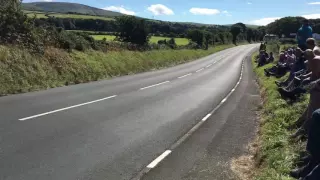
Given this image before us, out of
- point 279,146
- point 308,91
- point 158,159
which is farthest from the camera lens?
point 308,91

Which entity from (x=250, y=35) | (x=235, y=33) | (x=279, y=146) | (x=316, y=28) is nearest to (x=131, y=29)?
(x=279, y=146)

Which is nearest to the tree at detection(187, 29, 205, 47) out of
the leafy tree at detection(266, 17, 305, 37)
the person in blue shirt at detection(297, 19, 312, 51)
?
the leafy tree at detection(266, 17, 305, 37)

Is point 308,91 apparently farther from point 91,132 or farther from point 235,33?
point 235,33

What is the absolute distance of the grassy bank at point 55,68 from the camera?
16.8 meters

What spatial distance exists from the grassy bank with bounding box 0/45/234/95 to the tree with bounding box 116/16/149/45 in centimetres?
1114

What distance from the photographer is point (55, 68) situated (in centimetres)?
2053

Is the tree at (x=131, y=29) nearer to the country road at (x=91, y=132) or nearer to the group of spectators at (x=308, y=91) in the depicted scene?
the group of spectators at (x=308, y=91)

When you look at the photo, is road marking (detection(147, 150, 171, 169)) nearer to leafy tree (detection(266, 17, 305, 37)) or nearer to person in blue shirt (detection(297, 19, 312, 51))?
person in blue shirt (detection(297, 19, 312, 51))

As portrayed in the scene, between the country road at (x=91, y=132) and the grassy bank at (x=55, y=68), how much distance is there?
5.82ft

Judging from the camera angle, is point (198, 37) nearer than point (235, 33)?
Yes

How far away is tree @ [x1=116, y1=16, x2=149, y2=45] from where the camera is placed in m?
42.8

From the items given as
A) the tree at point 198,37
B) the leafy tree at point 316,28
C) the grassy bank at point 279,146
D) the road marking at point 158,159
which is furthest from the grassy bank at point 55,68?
the tree at point 198,37

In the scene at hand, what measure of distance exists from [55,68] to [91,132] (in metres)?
12.3

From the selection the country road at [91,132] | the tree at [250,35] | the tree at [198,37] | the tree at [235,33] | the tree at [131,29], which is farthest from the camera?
the tree at [250,35]
